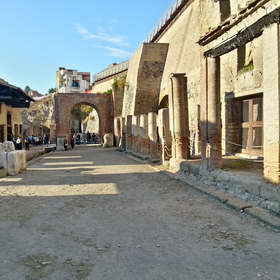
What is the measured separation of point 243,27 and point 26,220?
5.24 metres

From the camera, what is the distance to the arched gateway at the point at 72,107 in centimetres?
2983

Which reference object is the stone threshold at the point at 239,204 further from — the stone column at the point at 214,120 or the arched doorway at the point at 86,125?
the arched doorway at the point at 86,125

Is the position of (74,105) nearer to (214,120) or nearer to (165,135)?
(165,135)

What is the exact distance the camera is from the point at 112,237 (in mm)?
3994

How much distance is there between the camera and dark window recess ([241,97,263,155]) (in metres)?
9.55

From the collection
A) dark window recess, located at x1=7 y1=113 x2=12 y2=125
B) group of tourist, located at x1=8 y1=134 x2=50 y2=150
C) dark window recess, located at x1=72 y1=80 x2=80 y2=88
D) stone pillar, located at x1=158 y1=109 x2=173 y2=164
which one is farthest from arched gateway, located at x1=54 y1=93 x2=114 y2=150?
dark window recess, located at x1=72 y1=80 x2=80 y2=88

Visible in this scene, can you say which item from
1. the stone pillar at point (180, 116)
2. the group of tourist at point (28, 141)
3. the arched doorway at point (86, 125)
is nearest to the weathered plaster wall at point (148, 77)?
the group of tourist at point (28, 141)

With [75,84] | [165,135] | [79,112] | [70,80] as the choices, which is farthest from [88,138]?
[70,80]

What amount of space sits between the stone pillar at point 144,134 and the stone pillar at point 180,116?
4.55 m

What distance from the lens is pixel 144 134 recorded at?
14.9m

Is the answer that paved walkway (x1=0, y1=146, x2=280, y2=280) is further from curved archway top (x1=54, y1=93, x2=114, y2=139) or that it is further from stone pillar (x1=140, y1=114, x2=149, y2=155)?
curved archway top (x1=54, y1=93, x2=114, y2=139)

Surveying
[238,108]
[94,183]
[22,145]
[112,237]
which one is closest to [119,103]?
[22,145]

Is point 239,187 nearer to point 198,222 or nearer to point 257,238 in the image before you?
point 198,222

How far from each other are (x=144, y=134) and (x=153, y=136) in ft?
4.78
